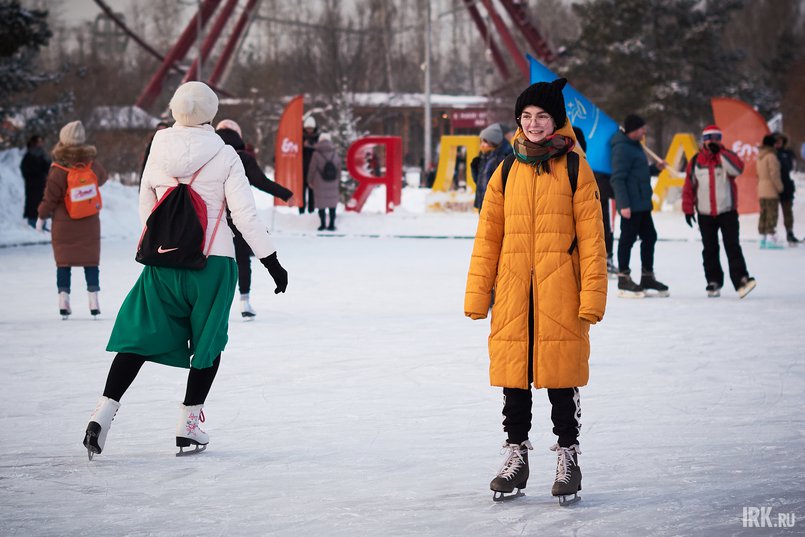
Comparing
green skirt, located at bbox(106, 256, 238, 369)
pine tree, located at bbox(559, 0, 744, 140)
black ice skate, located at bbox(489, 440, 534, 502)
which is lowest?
black ice skate, located at bbox(489, 440, 534, 502)

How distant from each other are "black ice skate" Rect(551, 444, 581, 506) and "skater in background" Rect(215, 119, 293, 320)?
3.44m

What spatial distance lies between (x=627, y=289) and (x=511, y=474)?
6.50 metres

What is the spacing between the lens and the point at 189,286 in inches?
169

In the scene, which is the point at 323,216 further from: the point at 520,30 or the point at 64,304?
the point at 520,30

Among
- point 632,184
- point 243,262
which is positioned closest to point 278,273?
point 243,262

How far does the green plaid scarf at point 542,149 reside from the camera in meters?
3.68

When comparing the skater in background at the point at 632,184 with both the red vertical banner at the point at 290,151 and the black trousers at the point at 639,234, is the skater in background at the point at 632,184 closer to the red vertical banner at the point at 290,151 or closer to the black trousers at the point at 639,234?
the black trousers at the point at 639,234

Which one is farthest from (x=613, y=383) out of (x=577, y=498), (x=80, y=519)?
(x=80, y=519)

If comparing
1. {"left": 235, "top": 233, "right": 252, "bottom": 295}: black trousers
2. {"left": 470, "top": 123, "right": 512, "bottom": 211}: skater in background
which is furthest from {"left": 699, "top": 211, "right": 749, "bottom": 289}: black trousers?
{"left": 235, "top": 233, "right": 252, "bottom": 295}: black trousers

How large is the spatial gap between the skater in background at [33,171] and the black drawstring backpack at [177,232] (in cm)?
1320

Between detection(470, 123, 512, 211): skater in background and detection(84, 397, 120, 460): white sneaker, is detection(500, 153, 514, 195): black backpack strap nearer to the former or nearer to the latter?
detection(84, 397, 120, 460): white sneaker

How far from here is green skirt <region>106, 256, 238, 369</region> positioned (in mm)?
4242

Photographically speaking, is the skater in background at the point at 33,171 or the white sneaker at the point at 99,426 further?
the skater in background at the point at 33,171

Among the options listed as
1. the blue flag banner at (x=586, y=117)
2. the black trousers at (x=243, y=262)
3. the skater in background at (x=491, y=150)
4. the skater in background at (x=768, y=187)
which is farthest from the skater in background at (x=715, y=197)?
the skater in background at (x=768, y=187)
